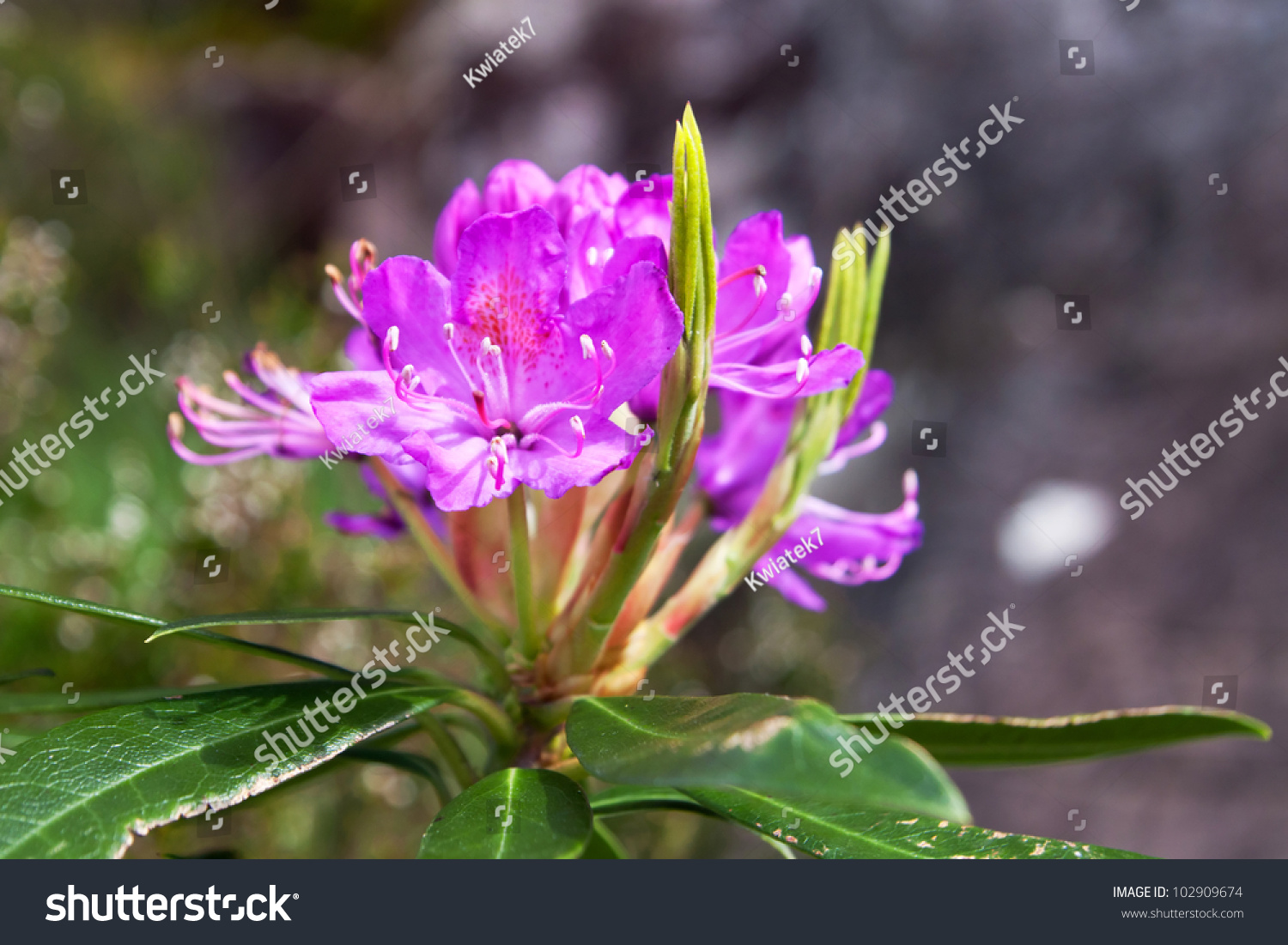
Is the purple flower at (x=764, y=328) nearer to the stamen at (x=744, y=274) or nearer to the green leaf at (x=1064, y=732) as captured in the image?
the stamen at (x=744, y=274)

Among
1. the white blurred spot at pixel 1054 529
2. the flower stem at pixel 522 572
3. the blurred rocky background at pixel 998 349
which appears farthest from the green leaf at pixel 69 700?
the white blurred spot at pixel 1054 529

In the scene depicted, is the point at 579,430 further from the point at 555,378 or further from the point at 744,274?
the point at 744,274

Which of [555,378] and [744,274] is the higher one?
[744,274]

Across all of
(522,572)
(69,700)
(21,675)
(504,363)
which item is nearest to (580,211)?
(504,363)

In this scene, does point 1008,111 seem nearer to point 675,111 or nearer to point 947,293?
point 947,293

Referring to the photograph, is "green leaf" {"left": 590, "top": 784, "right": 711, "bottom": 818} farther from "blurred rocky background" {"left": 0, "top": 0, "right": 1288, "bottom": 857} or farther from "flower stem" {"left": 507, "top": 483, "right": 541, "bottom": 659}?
"blurred rocky background" {"left": 0, "top": 0, "right": 1288, "bottom": 857}

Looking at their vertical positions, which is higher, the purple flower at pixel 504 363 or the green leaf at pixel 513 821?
the purple flower at pixel 504 363

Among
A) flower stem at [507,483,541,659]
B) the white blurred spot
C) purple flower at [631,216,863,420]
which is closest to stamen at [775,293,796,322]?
purple flower at [631,216,863,420]
